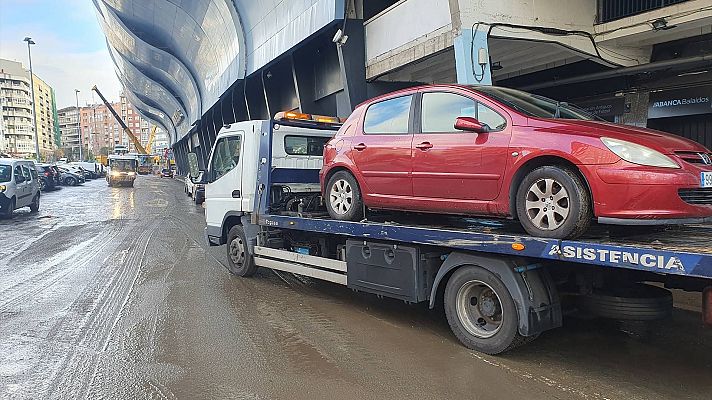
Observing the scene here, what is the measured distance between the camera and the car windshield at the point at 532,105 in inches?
187

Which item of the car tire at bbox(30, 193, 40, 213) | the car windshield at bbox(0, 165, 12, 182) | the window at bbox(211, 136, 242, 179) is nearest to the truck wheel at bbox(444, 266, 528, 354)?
the window at bbox(211, 136, 242, 179)

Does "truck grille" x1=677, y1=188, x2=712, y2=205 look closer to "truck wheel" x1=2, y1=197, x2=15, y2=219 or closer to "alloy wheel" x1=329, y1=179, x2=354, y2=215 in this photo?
"alloy wheel" x1=329, y1=179, x2=354, y2=215

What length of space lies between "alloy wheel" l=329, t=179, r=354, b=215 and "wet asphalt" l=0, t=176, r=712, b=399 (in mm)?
1187

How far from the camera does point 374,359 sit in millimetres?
4602

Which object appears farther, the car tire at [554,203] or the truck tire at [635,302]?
the truck tire at [635,302]

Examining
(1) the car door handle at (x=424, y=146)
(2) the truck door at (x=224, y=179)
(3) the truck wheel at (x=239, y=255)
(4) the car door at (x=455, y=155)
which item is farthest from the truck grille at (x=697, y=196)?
(2) the truck door at (x=224, y=179)

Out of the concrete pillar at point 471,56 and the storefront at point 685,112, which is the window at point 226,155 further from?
the storefront at point 685,112

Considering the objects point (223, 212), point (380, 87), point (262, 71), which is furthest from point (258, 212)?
point (262, 71)

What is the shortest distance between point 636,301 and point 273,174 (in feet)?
16.2

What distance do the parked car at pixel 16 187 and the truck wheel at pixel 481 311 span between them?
16884 millimetres

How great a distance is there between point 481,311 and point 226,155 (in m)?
5.18

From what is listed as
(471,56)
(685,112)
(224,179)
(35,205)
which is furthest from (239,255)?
(35,205)

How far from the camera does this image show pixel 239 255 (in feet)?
26.6

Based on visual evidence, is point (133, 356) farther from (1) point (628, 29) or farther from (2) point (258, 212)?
(1) point (628, 29)
